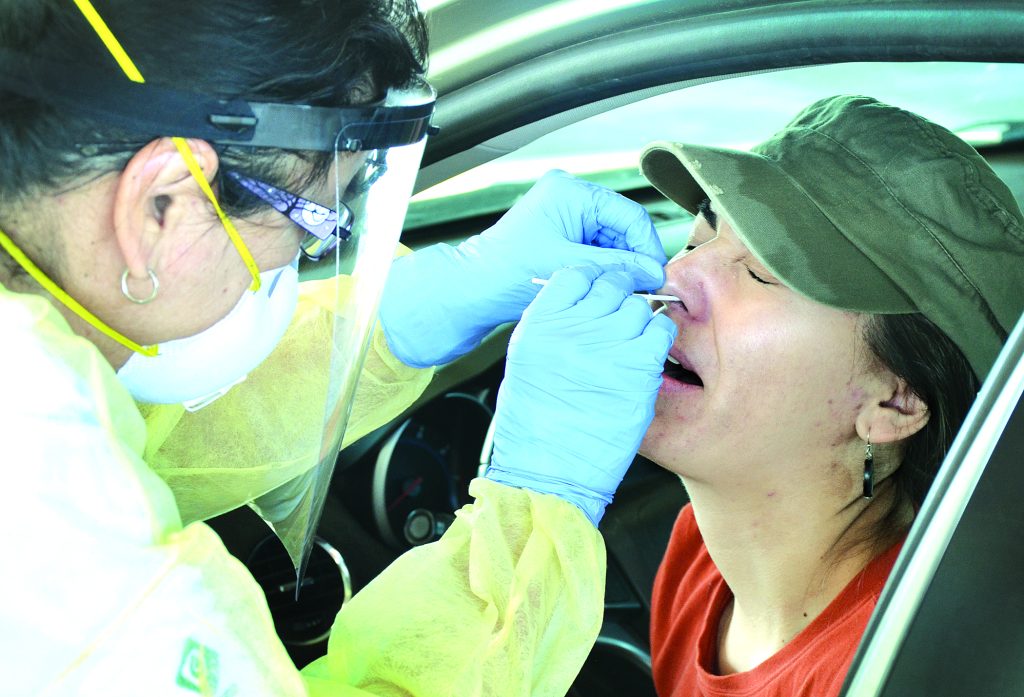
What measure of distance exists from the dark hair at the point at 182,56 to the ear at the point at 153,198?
18mm

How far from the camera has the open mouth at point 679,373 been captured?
1.58 metres

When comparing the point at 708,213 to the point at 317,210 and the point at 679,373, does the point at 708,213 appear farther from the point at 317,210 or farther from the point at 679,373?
the point at 317,210

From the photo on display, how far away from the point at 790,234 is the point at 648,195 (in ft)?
5.14

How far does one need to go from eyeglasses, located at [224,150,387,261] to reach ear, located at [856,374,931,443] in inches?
30.7

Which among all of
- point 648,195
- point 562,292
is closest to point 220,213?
point 562,292

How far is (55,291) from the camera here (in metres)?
1.08

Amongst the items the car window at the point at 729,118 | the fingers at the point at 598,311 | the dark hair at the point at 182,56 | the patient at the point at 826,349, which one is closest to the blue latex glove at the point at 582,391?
the fingers at the point at 598,311

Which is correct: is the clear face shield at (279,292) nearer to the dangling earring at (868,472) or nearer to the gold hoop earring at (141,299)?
the gold hoop earring at (141,299)

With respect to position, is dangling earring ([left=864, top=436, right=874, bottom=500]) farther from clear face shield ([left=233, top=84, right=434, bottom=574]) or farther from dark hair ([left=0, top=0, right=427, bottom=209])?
dark hair ([left=0, top=0, right=427, bottom=209])


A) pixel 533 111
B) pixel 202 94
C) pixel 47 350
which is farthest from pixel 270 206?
pixel 533 111

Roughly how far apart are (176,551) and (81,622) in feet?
0.33

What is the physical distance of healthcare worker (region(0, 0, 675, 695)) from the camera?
94 centimetres

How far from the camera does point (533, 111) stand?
1776mm

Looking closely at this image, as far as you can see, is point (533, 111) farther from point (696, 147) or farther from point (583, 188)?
point (696, 147)
